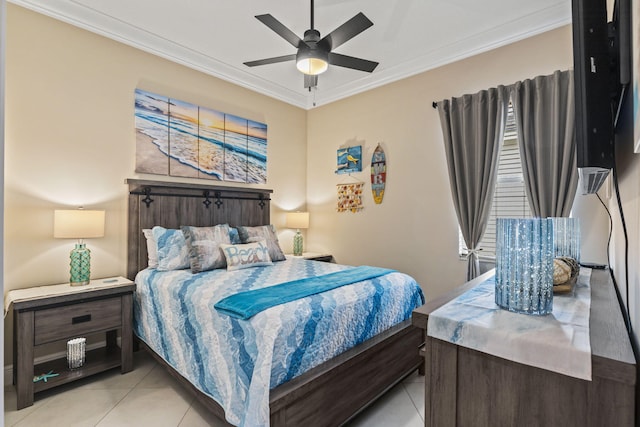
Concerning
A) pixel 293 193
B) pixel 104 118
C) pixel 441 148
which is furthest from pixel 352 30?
pixel 293 193

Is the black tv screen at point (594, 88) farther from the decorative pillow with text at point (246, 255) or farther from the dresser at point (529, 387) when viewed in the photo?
the decorative pillow with text at point (246, 255)

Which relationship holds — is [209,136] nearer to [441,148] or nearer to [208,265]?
[208,265]

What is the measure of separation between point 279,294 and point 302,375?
48 centimetres

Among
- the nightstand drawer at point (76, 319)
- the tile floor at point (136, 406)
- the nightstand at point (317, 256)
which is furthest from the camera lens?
the nightstand at point (317, 256)

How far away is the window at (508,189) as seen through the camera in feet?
9.81

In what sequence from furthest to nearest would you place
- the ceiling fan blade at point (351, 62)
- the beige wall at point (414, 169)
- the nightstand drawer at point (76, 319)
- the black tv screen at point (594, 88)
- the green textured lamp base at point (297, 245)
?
the green textured lamp base at point (297, 245) → the beige wall at point (414, 169) → the ceiling fan blade at point (351, 62) → the nightstand drawer at point (76, 319) → the black tv screen at point (594, 88)

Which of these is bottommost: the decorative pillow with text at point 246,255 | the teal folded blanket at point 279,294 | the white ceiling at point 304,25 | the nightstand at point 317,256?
the nightstand at point 317,256

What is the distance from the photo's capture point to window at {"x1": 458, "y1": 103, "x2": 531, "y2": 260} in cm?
299

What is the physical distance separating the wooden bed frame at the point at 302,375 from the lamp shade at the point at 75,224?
50 centimetres

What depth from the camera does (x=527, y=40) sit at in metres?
2.88

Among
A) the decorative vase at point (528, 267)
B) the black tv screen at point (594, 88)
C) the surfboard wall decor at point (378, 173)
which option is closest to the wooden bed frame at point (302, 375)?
the decorative vase at point (528, 267)

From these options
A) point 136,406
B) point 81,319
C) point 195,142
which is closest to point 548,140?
point 195,142

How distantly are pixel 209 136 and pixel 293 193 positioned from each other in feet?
4.80

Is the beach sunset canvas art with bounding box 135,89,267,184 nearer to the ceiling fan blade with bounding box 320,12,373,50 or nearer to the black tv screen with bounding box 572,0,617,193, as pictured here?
the ceiling fan blade with bounding box 320,12,373,50
